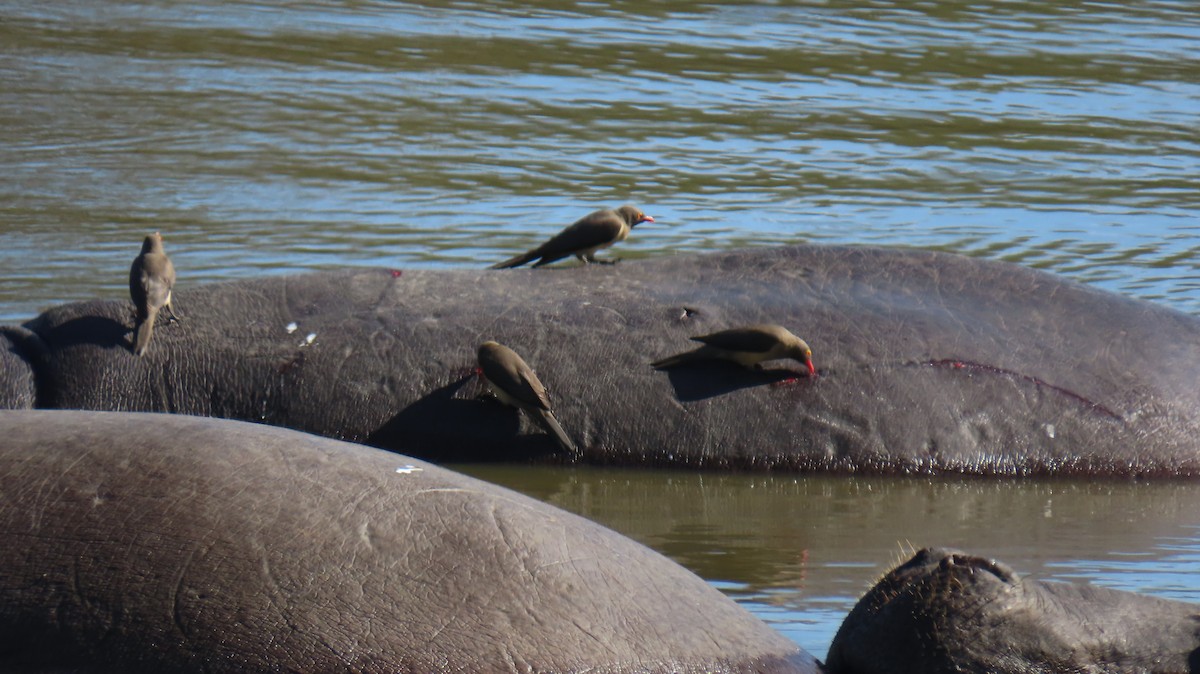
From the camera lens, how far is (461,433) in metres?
8.13

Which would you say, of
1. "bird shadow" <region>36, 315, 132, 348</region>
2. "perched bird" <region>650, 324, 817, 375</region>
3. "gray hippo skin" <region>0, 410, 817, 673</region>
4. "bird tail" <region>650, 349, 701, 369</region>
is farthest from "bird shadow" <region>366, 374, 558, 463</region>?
"gray hippo skin" <region>0, 410, 817, 673</region>

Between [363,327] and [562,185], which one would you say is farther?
[562,185]

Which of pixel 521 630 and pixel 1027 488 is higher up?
pixel 521 630

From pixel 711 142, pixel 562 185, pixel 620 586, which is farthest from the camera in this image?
pixel 711 142

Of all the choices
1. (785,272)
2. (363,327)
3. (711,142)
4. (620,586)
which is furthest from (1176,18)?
(620,586)

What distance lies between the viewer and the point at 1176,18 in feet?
68.1

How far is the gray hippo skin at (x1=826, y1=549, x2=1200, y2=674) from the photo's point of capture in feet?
15.4

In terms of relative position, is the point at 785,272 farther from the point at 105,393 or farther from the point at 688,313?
the point at 105,393

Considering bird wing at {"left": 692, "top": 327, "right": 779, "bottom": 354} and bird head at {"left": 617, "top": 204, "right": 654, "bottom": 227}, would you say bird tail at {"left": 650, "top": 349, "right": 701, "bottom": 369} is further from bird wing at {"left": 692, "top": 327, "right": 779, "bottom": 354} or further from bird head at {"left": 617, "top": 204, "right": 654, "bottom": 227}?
bird head at {"left": 617, "top": 204, "right": 654, "bottom": 227}

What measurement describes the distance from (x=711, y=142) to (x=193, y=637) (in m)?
11.0

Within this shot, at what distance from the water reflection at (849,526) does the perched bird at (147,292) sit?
1.50 metres

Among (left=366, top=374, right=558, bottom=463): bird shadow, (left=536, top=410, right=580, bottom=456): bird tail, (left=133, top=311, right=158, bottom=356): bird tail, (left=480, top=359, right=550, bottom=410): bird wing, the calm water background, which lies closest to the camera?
the calm water background

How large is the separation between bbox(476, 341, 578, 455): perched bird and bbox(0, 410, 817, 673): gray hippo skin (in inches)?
111

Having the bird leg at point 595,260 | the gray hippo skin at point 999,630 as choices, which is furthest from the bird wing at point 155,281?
the gray hippo skin at point 999,630
